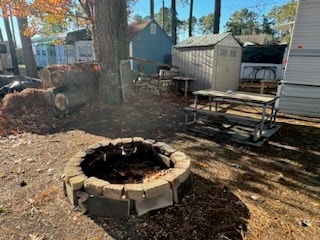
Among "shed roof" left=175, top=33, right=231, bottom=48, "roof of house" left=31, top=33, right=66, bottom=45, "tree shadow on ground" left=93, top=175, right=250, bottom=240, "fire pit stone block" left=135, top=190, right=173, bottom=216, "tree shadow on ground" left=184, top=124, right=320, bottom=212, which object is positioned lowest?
"tree shadow on ground" left=184, top=124, right=320, bottom=212

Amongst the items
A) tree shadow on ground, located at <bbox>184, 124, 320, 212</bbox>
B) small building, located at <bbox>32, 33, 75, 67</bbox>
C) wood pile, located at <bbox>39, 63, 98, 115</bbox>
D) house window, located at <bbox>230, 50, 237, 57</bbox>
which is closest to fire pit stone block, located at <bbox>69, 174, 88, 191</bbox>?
tree shadow on ground, located at <bbox>184, 124, 320, 212</bbox>

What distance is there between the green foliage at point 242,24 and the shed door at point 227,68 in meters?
37.2

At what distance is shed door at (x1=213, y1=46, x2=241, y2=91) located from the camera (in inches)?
383

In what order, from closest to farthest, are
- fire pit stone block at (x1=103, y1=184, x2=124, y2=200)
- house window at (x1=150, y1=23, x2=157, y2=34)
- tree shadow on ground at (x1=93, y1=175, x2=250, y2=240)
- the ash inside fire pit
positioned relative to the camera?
tree shadow on ground at (x1=93, y1=175, x2=250, y2=240), fire pit stone block at (x1=103, y1=184, x2=124, y2=200), the ash inside fire pit, house window at (x1=150, y1=23, x2=157, y2=34)

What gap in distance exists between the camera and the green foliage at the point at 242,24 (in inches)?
1772

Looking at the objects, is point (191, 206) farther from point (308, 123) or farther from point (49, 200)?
point (308, 123)

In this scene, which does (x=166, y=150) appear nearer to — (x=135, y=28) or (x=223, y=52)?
(x=223, y=52)

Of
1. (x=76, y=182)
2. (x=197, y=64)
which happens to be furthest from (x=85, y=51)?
(x=76, y=182)

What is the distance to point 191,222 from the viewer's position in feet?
8.28

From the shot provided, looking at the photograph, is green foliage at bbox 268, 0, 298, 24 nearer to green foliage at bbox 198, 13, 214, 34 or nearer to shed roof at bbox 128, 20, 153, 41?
shed roof at bbox 128, 20, 153, 41

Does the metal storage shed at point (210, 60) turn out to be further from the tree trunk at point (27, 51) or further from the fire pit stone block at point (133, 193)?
the fire pit stone block at point (133, 193)

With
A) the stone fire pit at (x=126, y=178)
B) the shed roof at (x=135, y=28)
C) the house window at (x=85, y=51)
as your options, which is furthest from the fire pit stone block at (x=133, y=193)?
the house window at (x=85, y=51)

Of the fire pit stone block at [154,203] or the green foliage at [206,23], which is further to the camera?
the green foliage at [206,23]

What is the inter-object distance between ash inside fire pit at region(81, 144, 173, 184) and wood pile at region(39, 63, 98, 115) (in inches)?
156
